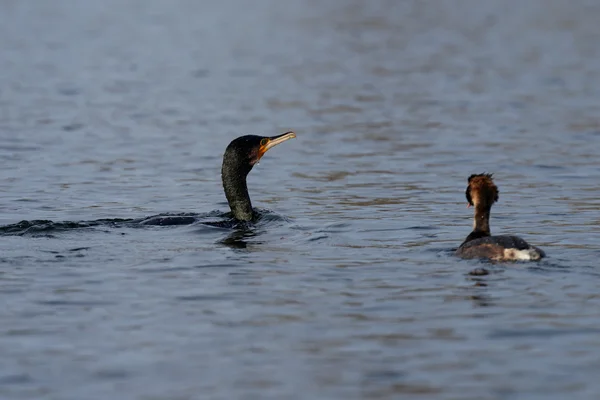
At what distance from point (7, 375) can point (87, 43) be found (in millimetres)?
32248

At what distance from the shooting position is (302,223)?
1488 cm

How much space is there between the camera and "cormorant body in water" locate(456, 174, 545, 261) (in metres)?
11.3

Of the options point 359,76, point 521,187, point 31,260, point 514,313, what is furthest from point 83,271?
point 359,76

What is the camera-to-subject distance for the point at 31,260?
39.5ft

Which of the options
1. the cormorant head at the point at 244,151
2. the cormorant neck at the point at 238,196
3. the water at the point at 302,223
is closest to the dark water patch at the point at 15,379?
the water at the point at 302,223

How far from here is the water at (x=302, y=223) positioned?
858 cm

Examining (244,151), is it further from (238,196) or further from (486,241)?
(486,241)

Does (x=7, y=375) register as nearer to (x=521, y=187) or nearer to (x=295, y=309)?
(x=295, y=309)

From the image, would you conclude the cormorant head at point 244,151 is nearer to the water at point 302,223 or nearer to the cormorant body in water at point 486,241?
the water at point 302,223

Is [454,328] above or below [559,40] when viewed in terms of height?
below

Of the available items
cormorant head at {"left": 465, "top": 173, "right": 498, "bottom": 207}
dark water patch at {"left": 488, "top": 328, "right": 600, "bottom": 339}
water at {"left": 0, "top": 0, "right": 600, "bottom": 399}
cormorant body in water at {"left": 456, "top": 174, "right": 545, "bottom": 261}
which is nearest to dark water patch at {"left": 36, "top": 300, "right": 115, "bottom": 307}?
water at {"left": 0, "top": 0, "right": 600, "bottom": 399}

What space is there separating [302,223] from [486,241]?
3811 mm

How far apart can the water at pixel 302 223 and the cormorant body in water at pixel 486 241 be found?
0.15 m

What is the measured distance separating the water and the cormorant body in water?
0.15 m
